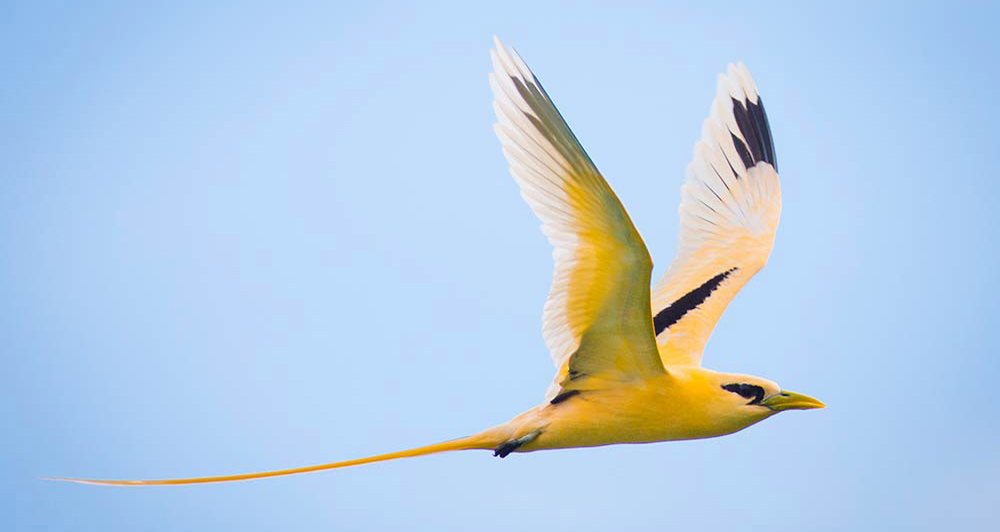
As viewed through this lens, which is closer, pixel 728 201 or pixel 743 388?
pixel 743 388

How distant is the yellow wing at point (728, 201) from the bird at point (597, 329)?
0.27 ft

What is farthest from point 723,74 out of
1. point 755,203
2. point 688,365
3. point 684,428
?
point 684,428

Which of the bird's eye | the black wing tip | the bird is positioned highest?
the black wing tip

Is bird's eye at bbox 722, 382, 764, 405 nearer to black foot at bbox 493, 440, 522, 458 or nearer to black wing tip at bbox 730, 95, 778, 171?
black foot at bbox 493, 440, 522, 458

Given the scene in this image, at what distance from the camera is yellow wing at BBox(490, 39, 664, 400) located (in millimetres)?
4258

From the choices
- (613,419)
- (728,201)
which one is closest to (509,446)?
(613,419)

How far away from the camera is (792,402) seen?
5.12m

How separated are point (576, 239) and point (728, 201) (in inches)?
111

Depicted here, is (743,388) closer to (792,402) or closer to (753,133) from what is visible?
(792,402)

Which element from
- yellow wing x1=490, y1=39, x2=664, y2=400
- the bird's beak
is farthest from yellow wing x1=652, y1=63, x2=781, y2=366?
yellow wing x1=490, y1=39, x2=664, y2=400

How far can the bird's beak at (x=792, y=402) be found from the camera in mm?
5113

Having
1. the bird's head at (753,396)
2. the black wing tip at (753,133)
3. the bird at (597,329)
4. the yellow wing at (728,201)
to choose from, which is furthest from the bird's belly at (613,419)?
the black wing tip at (753,133)

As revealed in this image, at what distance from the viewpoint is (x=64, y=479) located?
4371mm

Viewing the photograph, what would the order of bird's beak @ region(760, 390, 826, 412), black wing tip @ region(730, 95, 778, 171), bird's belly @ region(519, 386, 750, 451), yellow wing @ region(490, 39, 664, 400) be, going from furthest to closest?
black wing tip @ region(730, 95, 778, 171)
bird's beak @ region(760, 390, 826, 412)
bird's belly @ region(519, 386, 750, 451)
yellow wing @ region(490, 39, 664, 400)
